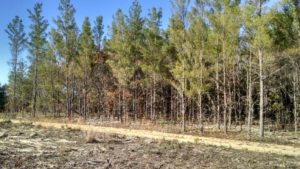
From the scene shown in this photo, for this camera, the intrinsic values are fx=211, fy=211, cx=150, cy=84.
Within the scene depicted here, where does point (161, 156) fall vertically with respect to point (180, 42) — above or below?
below

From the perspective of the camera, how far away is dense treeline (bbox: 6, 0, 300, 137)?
43.0ft

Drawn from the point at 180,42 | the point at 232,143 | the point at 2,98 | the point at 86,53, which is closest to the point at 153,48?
the point at 180,42

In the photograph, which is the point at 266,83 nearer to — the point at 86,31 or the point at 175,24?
the point at 175,24

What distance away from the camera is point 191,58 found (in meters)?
14.7

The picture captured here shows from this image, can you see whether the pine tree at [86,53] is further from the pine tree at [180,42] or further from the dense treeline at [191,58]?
the pine tree at [180,42]

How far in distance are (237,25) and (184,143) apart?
779 centimetres

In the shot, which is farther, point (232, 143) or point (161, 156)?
point (232, 143)

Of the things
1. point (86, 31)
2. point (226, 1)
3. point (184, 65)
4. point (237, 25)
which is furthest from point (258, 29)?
point (86, 31)

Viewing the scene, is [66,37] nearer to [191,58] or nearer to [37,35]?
[37,35]

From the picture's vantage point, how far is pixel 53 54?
25.7 metres

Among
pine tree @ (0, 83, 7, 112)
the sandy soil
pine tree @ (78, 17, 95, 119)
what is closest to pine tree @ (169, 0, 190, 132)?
the sandy soil

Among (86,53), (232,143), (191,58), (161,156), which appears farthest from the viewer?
(86,53)

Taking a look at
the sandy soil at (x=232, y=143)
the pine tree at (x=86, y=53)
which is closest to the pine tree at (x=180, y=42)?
the sandy soil at (x=232, y=143)

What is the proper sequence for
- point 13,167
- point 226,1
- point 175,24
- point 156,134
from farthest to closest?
1. point 175,24
2. point 226,1
3. point 156,134
4. point 13,167
